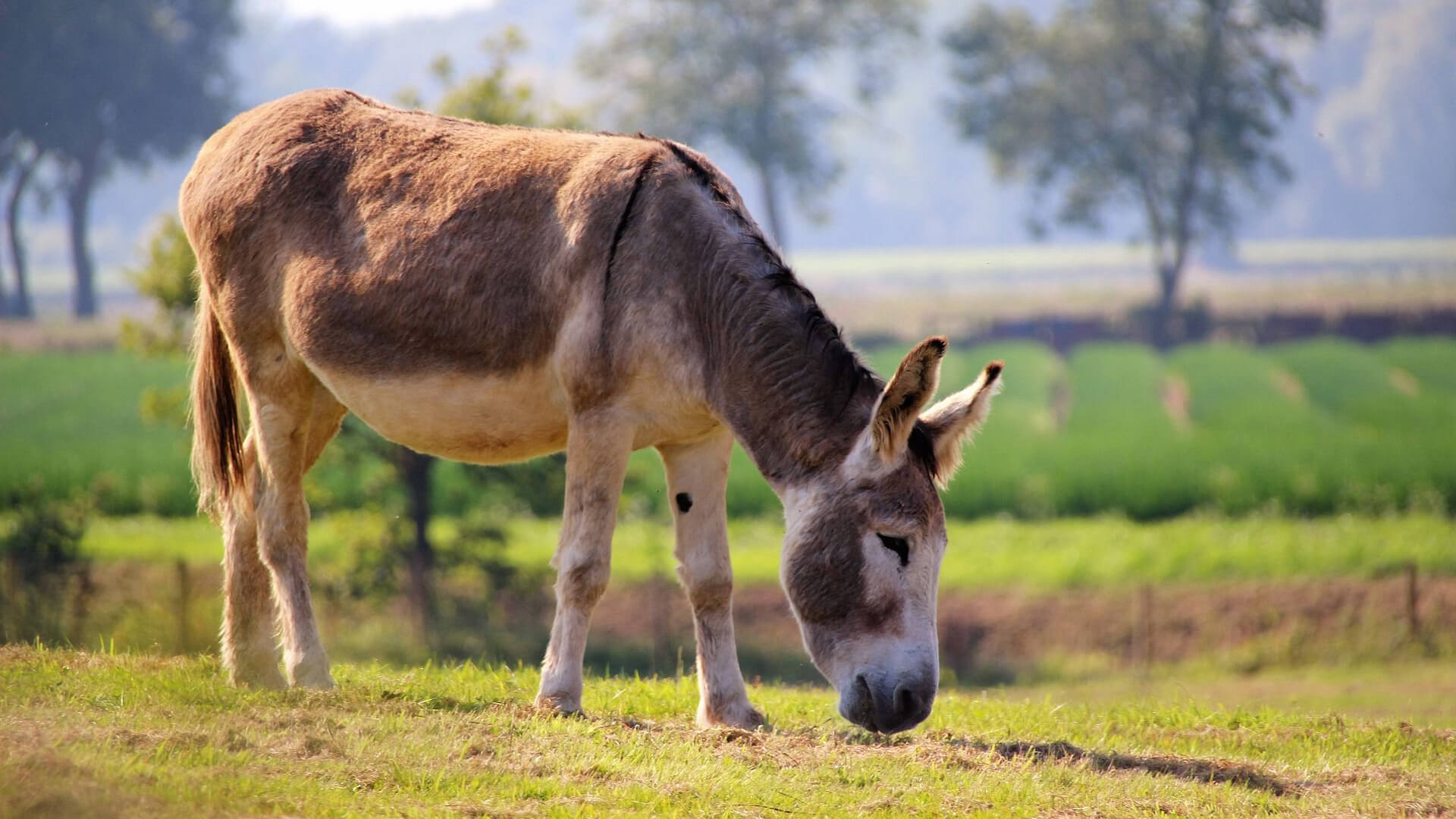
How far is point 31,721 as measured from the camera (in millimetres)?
4656

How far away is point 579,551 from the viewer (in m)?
5.53

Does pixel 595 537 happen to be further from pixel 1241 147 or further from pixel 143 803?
pixel 1241 147

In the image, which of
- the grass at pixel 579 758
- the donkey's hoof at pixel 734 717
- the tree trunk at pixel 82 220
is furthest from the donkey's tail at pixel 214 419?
the tree trunk at pixel 82 220

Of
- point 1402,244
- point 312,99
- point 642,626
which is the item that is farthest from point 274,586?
point 1402,244

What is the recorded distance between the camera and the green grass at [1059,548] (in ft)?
59.9

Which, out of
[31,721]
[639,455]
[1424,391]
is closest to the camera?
[31,721]

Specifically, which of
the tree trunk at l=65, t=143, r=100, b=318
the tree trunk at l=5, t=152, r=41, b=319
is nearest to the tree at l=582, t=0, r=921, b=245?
the tree trunk at l=65, t=143, r=100, b=318

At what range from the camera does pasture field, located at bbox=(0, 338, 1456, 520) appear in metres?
22.3

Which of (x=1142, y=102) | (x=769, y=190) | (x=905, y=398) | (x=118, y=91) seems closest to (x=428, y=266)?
(x=905, y=398)

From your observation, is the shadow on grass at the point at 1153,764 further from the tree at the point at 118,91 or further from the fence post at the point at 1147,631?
the tree at the point at 118,91

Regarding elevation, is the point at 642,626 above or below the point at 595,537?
below

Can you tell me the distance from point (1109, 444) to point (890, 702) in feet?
70.3

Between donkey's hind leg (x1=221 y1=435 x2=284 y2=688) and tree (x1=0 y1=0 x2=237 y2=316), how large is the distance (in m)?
29.4

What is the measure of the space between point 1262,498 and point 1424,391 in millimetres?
16444
